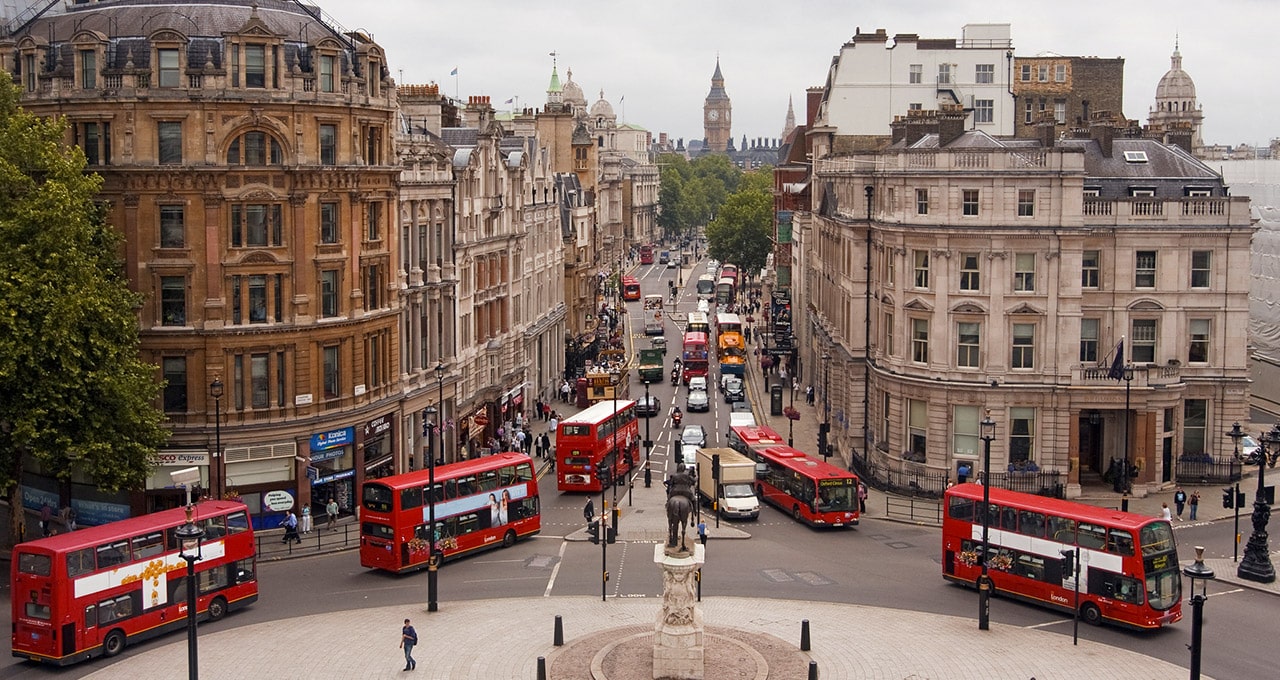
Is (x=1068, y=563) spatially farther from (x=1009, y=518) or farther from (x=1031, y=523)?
(x=1009, y=518)

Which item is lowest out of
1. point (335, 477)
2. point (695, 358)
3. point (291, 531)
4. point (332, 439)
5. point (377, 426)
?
point (291, 531)

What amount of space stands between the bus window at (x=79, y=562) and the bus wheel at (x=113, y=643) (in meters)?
2.07

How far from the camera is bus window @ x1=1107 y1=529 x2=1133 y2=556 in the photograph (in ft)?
122

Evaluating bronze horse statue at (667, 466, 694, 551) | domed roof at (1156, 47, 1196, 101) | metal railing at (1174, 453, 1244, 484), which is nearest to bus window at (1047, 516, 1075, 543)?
bronze horse statue at (667, 466, 694, 551)

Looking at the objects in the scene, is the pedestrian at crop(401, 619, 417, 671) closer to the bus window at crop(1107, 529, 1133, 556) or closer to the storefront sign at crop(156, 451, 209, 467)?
the storefront sign at crop(156, 451, 209, 467)

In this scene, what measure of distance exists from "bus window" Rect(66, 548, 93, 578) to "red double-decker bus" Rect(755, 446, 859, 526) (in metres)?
25.3

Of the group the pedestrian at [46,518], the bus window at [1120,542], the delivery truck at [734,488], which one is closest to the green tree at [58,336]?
the pedestrian at [46,518]

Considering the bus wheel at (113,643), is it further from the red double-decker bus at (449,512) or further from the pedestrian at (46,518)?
the pedestrian at (46,518)

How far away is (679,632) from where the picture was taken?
33.1 m

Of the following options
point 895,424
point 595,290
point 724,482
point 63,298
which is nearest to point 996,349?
point 895,424

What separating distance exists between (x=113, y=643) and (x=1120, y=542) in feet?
86.4

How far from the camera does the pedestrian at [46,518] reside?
4631cm

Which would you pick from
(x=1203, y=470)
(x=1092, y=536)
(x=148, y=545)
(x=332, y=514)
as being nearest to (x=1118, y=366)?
(x=1203, y=470)

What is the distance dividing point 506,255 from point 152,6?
84.7 feet
